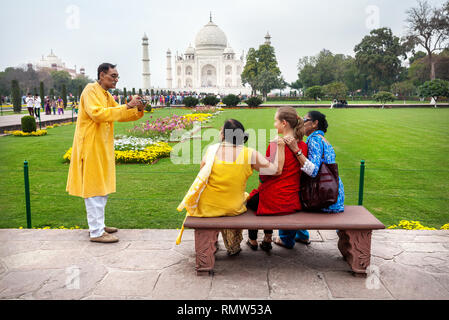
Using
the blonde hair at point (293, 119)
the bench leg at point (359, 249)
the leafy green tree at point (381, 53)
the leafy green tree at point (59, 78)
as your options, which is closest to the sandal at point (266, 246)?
the bench leg at point (359, 249)

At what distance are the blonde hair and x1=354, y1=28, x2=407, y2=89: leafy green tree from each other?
1550 inches

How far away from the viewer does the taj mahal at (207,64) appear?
6150 centimetres

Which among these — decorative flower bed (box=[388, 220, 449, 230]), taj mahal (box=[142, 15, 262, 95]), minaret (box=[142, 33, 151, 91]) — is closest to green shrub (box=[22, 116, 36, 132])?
decorative flower bed (box=[388, 220, 449, 230])

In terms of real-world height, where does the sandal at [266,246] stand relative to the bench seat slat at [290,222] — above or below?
below

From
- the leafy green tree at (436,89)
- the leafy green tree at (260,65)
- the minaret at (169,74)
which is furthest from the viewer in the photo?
the minaret at (169,74)

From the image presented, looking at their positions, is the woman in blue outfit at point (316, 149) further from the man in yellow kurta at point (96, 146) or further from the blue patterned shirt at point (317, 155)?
the man in yellow kurta at point (96, 146)

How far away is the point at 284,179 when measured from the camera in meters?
2.77

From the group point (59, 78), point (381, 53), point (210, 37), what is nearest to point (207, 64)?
point (210, 37)

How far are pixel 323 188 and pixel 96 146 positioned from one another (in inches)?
75.4

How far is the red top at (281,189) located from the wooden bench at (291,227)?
0.21ft

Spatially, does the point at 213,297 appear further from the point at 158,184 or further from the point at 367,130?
the point at 367,130

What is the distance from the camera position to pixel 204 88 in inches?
2255

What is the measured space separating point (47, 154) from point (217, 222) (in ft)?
23.0
